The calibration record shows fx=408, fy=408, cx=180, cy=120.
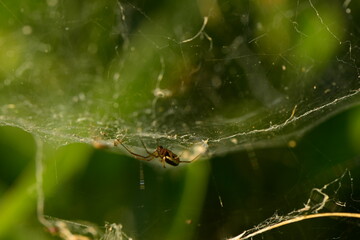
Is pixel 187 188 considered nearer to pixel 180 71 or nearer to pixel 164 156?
pixel 164 156

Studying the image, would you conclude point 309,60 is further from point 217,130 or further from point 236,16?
point 217,130

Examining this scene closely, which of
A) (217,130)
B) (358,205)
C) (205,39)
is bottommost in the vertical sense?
(358,205)

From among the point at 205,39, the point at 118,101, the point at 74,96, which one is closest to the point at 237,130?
the point at 205,39

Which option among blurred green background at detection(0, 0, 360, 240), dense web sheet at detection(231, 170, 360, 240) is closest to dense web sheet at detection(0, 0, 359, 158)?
blurred green background at detection(0, 0, 360, 240)

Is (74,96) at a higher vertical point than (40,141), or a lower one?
higher

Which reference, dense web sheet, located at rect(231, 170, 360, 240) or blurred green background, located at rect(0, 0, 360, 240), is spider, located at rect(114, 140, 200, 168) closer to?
blurred green background, located at rect(0, 0, 360, 240)

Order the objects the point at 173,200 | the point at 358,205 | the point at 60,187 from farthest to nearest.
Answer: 1. the point at 358,205
2. the point at 173,200
3. the point at 60,187

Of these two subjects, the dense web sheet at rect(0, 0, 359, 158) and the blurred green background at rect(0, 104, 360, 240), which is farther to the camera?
the dense web sheet at rect(0, 0, 359, 158)

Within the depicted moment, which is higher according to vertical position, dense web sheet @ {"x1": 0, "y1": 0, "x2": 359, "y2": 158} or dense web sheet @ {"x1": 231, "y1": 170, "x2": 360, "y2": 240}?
dense web sheet @ {"x1": 0, "y1": 0, "x2": 359, "y2": 158}
